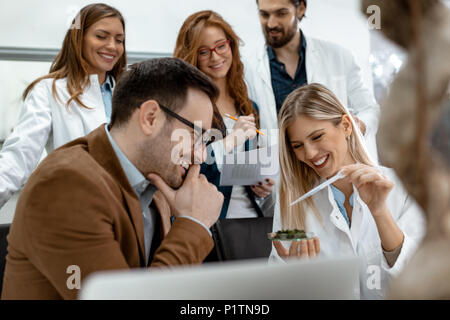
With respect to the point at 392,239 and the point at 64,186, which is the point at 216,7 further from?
the point at 64,186

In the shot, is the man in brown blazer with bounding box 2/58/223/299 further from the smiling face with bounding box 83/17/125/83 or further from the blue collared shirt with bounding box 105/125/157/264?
the smiling face with bounding box 83/17/125/83

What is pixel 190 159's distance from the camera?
4.62ft

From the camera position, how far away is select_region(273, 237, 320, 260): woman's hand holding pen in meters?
1.50

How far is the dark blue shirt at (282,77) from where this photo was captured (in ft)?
8.80

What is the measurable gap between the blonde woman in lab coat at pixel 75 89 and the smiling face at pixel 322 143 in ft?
3.36

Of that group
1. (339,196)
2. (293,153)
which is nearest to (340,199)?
(339,196)

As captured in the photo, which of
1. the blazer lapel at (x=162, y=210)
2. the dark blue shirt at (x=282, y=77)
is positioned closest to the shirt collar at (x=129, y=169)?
the blazer lapel at (x=162, y=210)

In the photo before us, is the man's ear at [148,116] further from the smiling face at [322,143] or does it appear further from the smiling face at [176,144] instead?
the smiling face at [322,143]

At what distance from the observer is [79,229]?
96 centimetres

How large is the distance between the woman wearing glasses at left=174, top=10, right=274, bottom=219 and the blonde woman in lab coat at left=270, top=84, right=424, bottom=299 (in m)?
0.39

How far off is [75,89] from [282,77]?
1.16m

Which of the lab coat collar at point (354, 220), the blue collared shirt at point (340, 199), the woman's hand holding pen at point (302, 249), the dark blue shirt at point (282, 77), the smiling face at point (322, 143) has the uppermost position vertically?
the dark blue shirt at point (282, 77)

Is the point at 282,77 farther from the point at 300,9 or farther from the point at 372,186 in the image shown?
the point at 372,186
